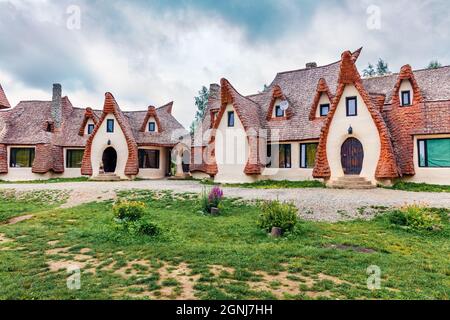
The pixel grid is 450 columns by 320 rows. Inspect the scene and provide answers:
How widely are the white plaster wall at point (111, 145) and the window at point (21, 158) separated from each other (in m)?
6.44

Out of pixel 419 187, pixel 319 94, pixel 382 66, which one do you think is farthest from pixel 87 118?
pixel 382 66

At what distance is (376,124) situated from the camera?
1812 centimetres

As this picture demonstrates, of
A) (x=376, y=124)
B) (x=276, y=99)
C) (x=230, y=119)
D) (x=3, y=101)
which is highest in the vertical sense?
(x=3, y=101)

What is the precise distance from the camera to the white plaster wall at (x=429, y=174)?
58.8ft

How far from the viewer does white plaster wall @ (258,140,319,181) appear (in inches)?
861

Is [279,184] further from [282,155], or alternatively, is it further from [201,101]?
[201,101]

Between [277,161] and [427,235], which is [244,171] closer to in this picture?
[277,161]

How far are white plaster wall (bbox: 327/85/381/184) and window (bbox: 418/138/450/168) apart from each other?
10.1 feet

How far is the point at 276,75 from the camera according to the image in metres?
28.6

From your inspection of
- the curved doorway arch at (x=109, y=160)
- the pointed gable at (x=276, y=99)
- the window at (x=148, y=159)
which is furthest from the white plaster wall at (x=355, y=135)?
the curved doorway arch at (x=109, y=160)

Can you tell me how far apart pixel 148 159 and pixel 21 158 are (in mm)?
11689

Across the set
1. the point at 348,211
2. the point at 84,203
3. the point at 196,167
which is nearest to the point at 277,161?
the point at 196,167
